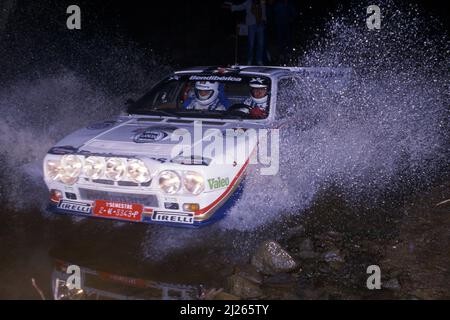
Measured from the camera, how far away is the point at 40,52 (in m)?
9.91

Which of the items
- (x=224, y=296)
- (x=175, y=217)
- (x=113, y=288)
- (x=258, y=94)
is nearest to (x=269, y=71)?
(x=258, y=94)

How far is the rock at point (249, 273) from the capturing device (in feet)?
12.4

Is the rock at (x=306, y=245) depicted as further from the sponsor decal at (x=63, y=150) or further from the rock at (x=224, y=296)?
the sponsor decal at (x=63, y=150)

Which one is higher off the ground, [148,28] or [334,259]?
[148,28]

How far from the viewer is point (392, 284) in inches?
145

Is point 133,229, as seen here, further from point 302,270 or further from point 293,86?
point 293,86

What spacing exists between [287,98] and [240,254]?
6.14ft

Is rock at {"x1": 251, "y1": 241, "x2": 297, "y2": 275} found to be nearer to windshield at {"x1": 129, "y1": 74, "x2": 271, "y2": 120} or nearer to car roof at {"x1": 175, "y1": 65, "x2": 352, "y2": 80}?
windshield at {"x1": 129, "y1": 74, "x2": 271, "y2": 120}

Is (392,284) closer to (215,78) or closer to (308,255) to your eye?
(308,255)

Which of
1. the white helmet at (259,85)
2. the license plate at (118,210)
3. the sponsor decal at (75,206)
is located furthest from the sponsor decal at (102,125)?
the white helmet at (259,85)

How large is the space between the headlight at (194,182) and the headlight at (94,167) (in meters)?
0.75

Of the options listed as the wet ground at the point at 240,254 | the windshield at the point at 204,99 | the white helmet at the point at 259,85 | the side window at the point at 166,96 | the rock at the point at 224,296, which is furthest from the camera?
the side window at the point at 166,96

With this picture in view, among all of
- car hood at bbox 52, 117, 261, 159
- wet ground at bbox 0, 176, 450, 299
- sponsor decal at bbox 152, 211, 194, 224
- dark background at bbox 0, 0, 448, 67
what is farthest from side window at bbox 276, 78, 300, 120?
dark background at bbox 0, 0, 448, 67
